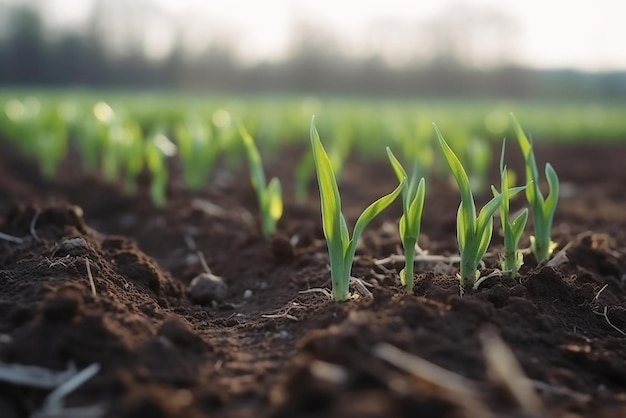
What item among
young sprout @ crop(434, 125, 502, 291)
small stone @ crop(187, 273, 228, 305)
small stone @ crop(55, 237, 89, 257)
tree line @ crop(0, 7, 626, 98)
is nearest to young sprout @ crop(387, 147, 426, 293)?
young sprout @ crop(434, 125, 502, 291)

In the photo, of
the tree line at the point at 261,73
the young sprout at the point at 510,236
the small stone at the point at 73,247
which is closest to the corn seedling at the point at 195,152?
the small stone at the point at 73,247

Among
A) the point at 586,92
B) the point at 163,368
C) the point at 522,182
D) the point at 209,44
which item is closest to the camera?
the point at 163,368

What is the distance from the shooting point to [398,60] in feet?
186

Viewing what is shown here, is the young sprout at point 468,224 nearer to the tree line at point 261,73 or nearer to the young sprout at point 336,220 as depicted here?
the young sprout at point 336,220

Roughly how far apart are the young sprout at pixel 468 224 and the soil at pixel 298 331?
0.30 ft

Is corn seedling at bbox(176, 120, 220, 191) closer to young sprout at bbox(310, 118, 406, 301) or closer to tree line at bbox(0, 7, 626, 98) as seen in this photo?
young sprout at bbox(310, 118, 406, 301)

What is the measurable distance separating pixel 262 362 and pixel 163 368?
259 mm

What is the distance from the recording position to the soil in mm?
1275

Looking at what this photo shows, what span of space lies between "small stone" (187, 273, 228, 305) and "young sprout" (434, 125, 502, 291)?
38.0 inches

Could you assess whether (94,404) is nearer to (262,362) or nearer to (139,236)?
(262,362)

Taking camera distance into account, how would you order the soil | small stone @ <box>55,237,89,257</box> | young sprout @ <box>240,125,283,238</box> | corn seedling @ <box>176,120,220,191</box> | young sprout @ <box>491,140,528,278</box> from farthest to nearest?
corn seedling @ <box>176,120,220,191</box>
young sprout @ <box>240,125,283,238</box>
small stone @ <box>55,237,89,257</box>
young sprout @ <box>491,140,528,278</box>
the soil

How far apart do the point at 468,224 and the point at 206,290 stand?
1.06 meters

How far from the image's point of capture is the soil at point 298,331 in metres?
1.28

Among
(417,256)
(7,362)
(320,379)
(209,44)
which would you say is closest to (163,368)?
(7,362)
